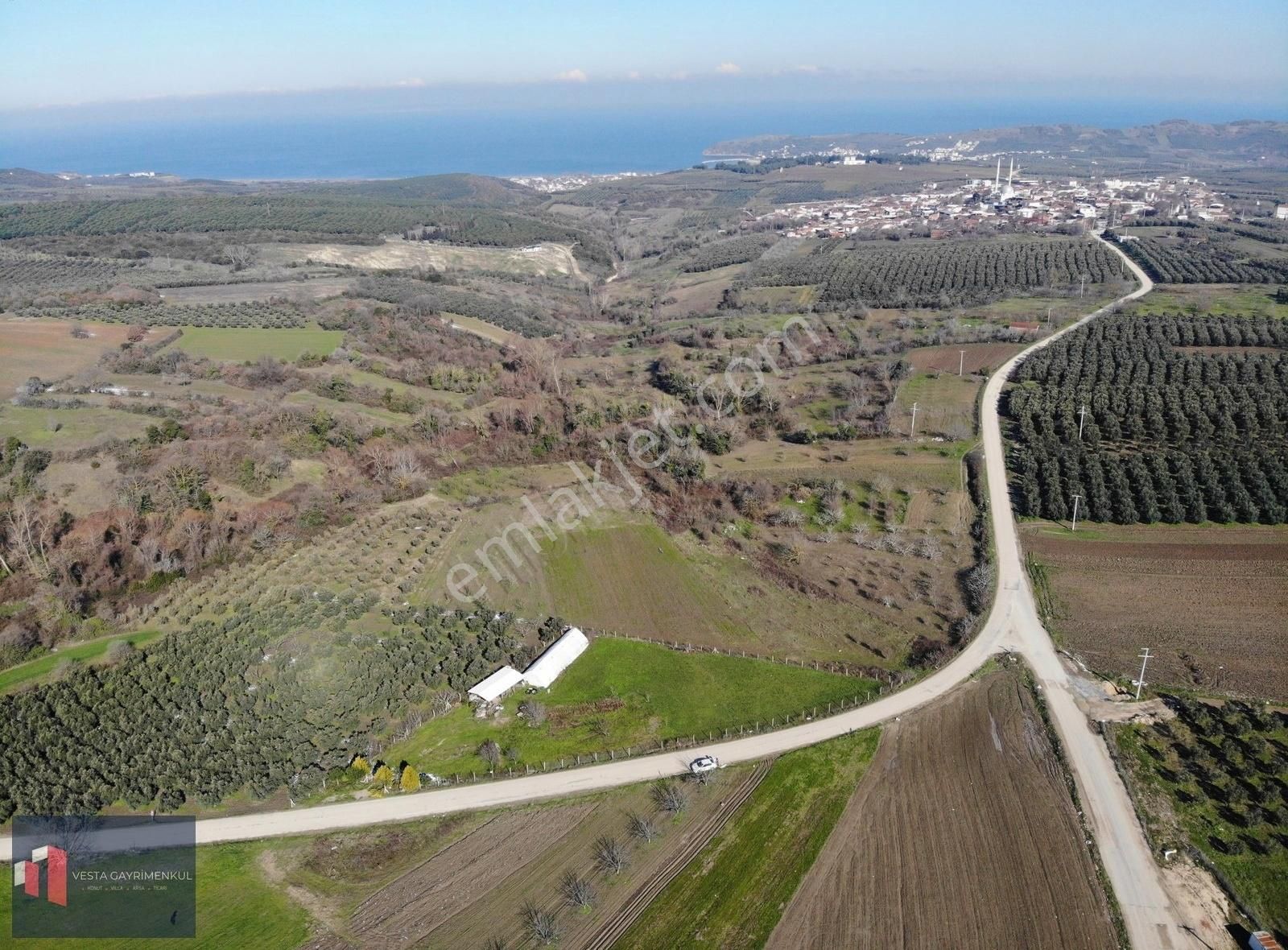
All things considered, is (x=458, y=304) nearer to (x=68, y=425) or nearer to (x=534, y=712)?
(x=68, y=425)

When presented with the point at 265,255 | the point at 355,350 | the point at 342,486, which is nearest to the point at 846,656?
the point at 342,486

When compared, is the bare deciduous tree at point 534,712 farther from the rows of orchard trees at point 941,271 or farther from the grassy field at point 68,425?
the rows of orchard trees at point 941,271

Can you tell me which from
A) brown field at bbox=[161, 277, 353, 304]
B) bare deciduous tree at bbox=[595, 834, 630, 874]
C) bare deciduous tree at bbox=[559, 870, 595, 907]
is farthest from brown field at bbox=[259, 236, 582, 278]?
bare deciduous tree at bbox=[559, 870, 595, 907]

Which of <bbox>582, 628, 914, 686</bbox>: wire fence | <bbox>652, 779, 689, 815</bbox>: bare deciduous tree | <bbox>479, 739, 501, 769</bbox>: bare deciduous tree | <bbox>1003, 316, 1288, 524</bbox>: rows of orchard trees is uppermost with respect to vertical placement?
<bbox>1003, 316, 1288, 524</bbox>: rows of orchard trees

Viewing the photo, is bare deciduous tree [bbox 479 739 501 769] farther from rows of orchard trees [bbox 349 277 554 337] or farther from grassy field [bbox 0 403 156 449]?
rows of orchard trees [bbox 349 277 554 337]

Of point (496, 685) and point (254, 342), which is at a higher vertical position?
point (254, 342)

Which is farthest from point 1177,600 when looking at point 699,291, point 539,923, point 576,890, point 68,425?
point 699,291
